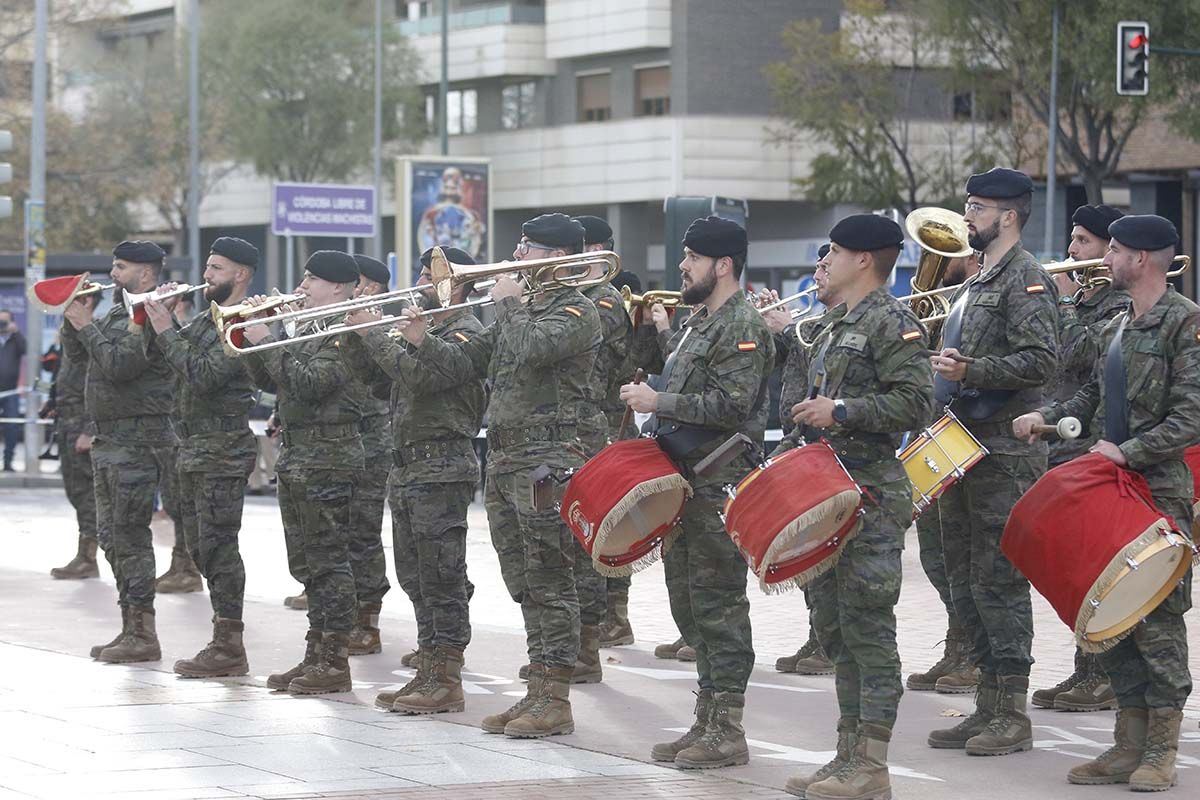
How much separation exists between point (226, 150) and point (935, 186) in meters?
20.0

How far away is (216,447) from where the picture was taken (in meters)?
11.0

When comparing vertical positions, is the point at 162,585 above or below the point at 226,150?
below

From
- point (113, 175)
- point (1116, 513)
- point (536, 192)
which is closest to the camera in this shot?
point (1116, 513)

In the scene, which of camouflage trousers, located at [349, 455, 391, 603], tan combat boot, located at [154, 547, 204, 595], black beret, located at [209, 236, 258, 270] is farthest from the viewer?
tan combat boot, located at [154, 547, 204, 595]

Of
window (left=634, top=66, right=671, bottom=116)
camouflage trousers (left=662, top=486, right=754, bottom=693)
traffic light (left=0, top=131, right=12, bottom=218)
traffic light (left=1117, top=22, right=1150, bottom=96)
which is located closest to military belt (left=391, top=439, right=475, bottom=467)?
camouflage trousers (left=662, top=486, right=754, bottom=693)

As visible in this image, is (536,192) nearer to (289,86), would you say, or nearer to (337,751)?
(289,86)

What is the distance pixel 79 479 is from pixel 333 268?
6.30 m

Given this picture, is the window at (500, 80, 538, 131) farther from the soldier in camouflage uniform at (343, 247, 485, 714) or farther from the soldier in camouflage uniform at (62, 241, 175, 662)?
the soldier in camouflage uniform at (343, 247, 485, 714)

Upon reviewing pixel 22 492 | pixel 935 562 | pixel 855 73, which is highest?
pixel 855 73

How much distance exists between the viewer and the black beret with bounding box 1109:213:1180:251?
816cm

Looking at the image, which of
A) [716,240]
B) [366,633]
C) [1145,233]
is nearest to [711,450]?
[716,240]

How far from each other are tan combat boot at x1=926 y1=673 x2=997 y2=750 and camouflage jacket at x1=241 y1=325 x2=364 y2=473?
3306 millimetres

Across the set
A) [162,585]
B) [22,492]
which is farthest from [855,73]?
[162,585]

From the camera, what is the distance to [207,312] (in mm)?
10961
